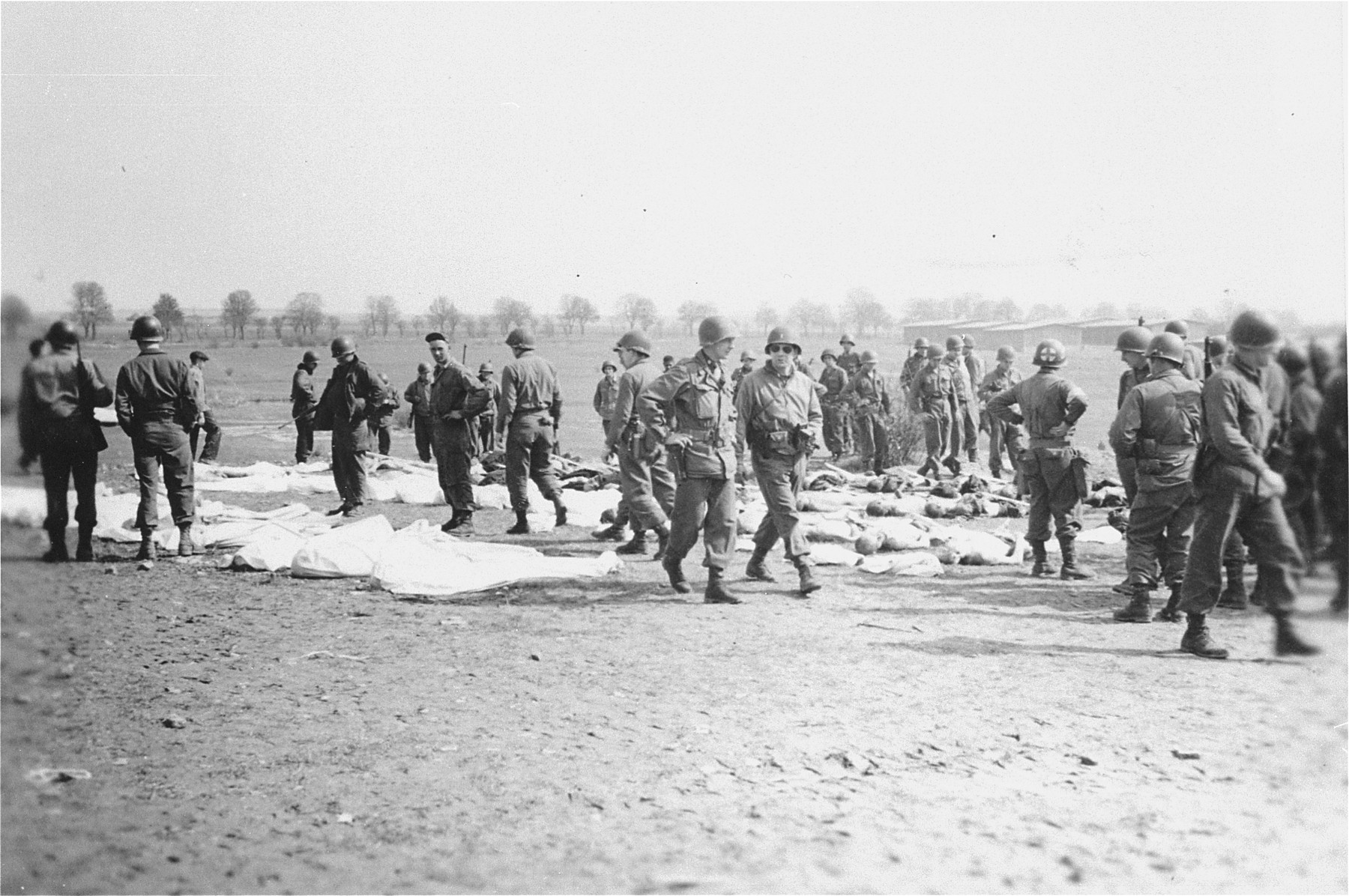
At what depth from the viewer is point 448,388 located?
36.4 ft

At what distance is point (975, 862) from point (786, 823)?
0.68 metres

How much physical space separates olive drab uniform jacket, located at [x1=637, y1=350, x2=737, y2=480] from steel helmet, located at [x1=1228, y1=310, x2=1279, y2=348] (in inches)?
181

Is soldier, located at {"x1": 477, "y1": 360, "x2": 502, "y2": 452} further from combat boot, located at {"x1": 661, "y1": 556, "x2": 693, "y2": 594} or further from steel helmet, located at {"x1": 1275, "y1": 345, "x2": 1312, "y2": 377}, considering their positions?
steel helmet, located at {"x1": 1275, "y1": 345, "x2": 1312, "y2": 377}

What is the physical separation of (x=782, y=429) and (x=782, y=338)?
0.68 metres

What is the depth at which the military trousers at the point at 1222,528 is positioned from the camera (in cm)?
439

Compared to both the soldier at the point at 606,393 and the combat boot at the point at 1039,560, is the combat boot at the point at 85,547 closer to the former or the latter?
the combat boot at the point at 1039,560

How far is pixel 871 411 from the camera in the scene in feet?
56.3

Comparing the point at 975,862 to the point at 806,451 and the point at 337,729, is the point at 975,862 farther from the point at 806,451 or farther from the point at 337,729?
the point at 806,451

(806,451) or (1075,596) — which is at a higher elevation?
(806,451)

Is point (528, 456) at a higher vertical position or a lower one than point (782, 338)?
lower

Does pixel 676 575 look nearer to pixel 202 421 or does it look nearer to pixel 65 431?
pixel 65 431

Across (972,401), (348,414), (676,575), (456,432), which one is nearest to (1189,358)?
(676,575)

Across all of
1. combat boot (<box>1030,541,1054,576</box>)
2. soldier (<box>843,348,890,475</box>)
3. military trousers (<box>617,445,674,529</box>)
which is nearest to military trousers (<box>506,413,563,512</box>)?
military trousers (<box>617,445,674,529</box>)

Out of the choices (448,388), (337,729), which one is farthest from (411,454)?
(337,729)
